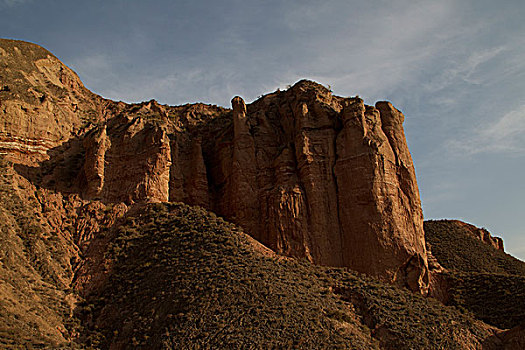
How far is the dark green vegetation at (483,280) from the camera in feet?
132

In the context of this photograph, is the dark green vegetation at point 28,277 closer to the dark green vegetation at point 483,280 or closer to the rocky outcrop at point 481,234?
the dark green vegetation at point 483,280

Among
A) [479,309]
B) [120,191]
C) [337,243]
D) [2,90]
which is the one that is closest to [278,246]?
[337,243]

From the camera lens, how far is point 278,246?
42031 mm

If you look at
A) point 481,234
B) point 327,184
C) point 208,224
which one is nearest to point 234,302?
point 208,224

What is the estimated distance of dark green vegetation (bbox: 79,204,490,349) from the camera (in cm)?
3044

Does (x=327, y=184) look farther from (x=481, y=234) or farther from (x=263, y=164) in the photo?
(x=481, y=234)

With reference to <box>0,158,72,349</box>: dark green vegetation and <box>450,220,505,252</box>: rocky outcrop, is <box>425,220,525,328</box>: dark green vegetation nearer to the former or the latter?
<box>450,220,505,252</box>: rocky outcrop

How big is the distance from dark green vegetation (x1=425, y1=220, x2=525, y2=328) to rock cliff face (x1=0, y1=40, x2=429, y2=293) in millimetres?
4301

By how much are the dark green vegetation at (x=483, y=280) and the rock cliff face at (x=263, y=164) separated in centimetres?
430

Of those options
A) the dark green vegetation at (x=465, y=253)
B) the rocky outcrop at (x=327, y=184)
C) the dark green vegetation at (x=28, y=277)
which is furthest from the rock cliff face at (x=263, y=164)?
the dark green vegetation at (x=465, y=253)

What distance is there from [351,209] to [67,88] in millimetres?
29603

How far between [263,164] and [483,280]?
68.4ft

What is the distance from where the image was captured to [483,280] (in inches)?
1726

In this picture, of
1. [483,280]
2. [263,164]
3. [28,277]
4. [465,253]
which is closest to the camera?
[28,277]
